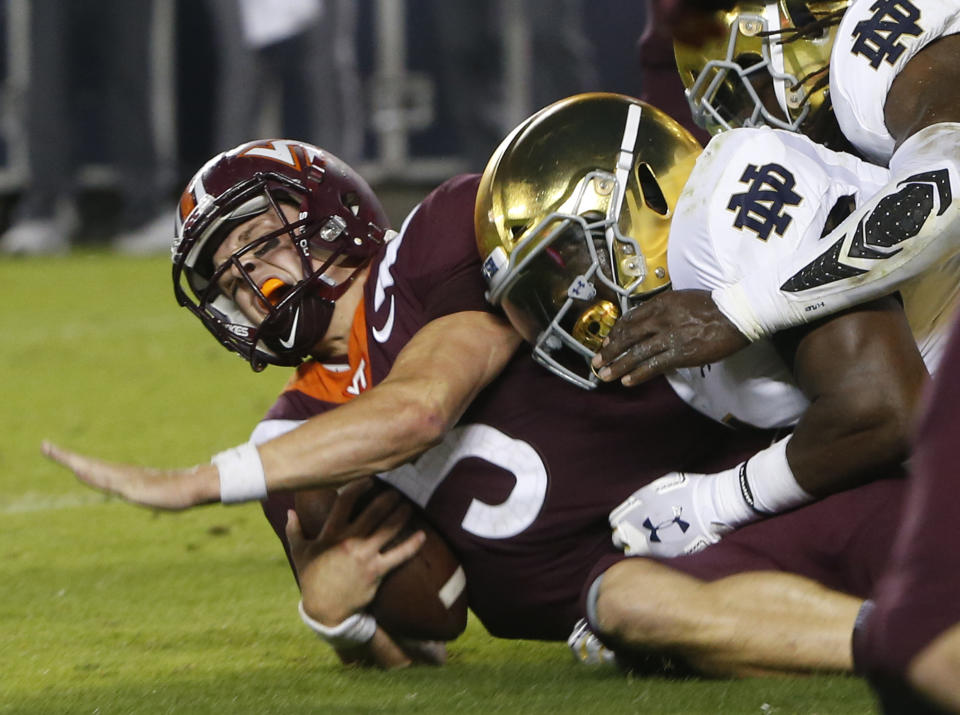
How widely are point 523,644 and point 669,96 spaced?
157 centimetres

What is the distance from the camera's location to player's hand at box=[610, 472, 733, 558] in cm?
245

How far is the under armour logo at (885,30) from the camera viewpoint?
8.29ft

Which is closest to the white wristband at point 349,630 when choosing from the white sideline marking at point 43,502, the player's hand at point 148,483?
the player's hand at point 148,483

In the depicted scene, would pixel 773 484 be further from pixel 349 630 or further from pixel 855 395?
pixel 349 630

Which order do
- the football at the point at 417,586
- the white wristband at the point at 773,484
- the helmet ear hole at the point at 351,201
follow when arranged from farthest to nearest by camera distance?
the helmet ear hole at the point at 351,201 < the football at the point at 417,586 < the white wristband at the point at 773,484

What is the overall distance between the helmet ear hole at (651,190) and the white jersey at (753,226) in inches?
3.1

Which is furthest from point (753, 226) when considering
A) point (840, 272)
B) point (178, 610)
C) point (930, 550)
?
point (178, 610)

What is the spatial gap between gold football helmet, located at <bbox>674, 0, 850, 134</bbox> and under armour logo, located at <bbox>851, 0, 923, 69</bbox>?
0.18 meters

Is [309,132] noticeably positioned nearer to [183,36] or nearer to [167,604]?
[183,36]

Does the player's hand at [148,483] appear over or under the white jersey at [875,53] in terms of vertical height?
under

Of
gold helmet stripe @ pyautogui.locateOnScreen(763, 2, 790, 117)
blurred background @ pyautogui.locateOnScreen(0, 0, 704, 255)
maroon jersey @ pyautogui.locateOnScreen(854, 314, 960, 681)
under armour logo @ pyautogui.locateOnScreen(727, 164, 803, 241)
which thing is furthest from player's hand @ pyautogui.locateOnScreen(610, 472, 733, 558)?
blurred background @ pyautogui.locateOnScreen(0, 0, 704, 255)

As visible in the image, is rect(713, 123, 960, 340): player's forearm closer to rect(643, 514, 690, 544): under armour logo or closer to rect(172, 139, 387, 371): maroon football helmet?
rect(643, 514, 690, 544): under armour logo

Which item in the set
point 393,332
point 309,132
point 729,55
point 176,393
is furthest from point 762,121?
point 309,132

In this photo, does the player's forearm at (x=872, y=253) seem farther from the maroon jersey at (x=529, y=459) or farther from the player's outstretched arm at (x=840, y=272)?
the maroon jersey at (x=529, y=459)
